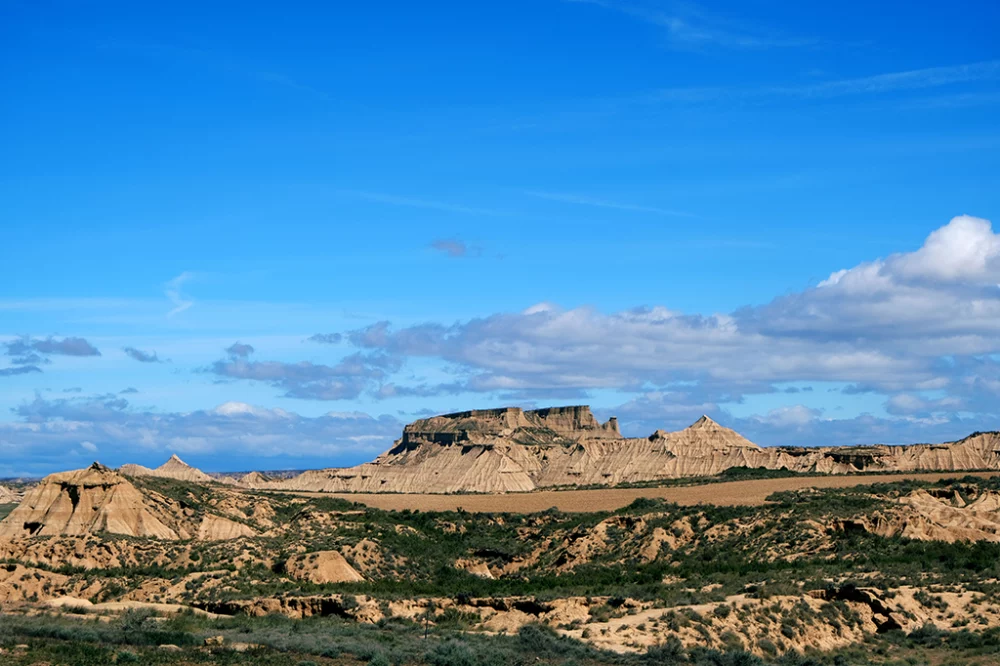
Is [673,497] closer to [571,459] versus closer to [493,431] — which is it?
[571,459]

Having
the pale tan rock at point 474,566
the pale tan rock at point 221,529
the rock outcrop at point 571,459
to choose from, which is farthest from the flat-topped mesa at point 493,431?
the pale tan rock at point 474,566

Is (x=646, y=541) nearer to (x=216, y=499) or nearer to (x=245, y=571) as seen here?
(x=245, y=571)

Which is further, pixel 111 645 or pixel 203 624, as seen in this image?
pixel 203 624

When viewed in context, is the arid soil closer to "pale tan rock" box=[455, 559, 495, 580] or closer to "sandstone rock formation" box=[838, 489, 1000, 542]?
"sandstone rock formation" box=[838, 489, 1000, 542]

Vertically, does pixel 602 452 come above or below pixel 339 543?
above

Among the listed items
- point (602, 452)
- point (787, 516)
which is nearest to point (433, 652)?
point (787, 516)

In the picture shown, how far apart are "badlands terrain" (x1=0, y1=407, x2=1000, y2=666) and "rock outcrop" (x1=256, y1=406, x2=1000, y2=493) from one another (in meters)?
27.0

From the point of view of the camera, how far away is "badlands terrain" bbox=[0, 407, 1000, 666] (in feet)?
114

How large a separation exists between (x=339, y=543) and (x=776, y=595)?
100 feet

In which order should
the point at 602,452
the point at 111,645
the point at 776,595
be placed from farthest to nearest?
the point at 602,452
the point at 776,595
the point at 111,645

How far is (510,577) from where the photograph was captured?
61938 millimetres

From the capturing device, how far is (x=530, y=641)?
35.3 m

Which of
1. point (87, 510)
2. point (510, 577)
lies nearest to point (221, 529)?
point (87, 510)

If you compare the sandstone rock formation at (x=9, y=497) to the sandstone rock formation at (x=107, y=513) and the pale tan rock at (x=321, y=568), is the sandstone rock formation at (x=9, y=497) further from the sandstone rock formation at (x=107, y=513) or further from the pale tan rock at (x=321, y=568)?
the pale tan rock at (x=321, y=568)
